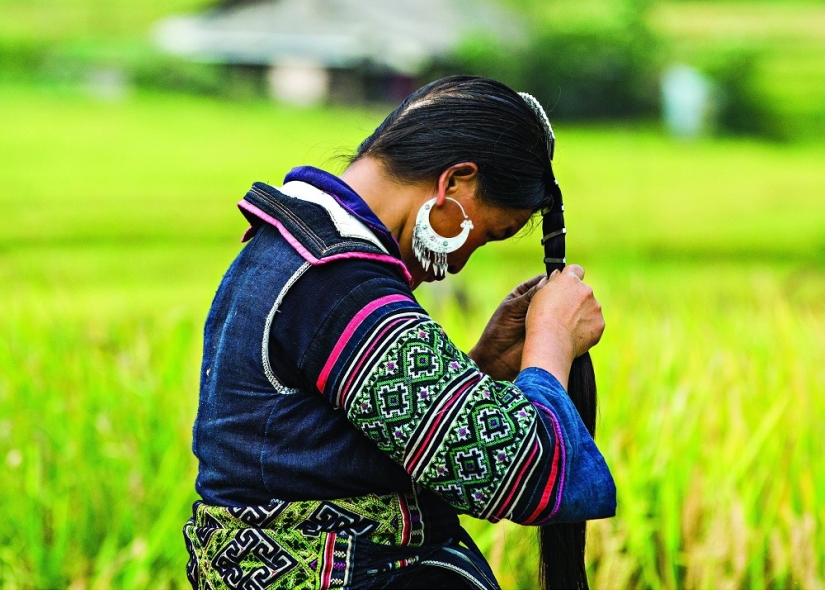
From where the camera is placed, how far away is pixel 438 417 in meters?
1.04

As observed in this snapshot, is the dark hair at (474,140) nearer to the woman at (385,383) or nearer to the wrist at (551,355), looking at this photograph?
the woman at (385,383)

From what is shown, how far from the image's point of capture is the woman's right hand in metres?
1.20

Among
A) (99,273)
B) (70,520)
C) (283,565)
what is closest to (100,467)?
(70,520)

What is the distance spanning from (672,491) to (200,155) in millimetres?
3278

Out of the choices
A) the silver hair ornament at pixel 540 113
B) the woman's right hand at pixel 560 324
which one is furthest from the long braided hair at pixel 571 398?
the woman's right hand at pixel 560 324

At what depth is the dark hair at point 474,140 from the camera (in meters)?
1.23

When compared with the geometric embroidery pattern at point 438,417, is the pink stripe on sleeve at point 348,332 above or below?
above

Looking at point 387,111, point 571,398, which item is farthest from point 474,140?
point 387,111

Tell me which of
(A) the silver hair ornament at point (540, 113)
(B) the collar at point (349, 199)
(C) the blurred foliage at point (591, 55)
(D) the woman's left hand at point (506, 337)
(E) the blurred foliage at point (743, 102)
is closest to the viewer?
(B) the collar at point (349, 199)

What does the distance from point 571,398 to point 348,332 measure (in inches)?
20.3

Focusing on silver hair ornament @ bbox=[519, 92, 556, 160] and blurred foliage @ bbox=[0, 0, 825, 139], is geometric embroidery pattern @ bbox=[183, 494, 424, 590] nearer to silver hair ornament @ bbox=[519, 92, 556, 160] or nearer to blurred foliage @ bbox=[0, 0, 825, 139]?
silver hair ornament @ bbox=[519, 92, 556, 160]

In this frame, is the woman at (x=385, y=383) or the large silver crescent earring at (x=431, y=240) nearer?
the woman at (x=385, y=383)

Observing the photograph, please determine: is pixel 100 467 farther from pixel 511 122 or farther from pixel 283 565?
pixel 511 122

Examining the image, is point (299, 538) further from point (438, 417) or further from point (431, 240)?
point (431, 240)
